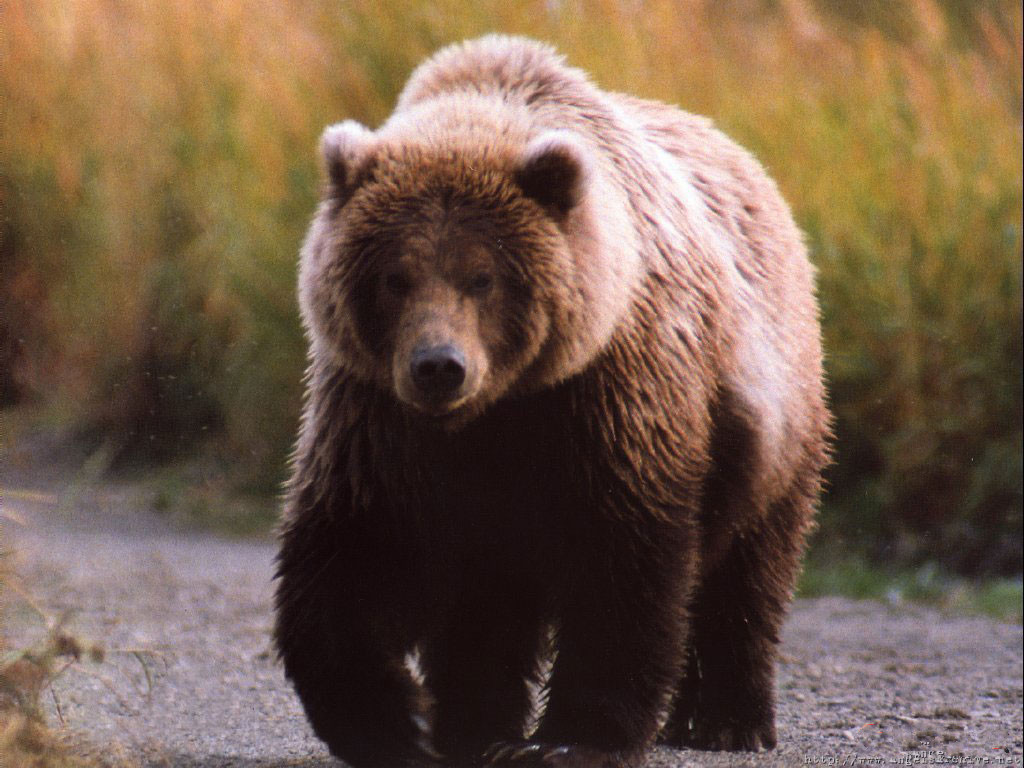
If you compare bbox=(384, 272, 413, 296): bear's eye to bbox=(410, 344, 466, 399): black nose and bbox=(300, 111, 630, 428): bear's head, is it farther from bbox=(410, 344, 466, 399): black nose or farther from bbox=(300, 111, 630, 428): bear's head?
bbox=(410, 344, 466, 399): black nose

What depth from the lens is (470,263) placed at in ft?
12.0

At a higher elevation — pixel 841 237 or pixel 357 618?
pixel 841 237

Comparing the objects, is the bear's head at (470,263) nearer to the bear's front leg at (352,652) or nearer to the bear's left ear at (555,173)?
the bear's left ear at (555,173)

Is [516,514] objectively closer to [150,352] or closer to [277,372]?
[277,372]

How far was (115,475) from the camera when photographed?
944 centimetres

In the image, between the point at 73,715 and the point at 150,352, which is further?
the point at 150,352

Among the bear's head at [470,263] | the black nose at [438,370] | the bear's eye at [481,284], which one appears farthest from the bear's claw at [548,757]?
the bear's eye at [481,284]

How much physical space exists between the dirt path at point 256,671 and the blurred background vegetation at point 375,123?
937 millimetres

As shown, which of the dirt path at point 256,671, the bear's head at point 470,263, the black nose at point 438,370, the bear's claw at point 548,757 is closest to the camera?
the black nose at point 438,370

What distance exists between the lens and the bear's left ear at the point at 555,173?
3688 millimetres

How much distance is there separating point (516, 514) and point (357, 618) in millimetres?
456

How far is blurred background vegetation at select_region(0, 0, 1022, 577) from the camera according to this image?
25.1 feet

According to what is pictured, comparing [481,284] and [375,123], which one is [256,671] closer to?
[481,284]

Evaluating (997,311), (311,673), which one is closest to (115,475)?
(997,311)
